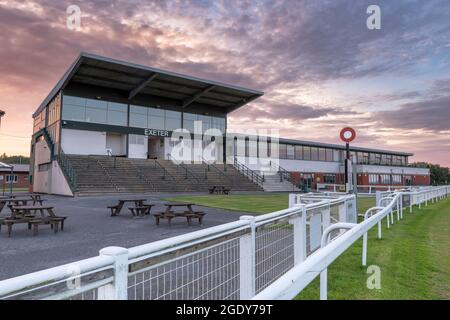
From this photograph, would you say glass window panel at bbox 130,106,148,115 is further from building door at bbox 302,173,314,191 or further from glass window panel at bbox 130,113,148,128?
building door at bbox 302,173,314,191

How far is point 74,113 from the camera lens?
1377 inches

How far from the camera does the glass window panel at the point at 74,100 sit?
113 feet

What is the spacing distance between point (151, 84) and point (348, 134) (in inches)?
1229

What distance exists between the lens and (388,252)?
6629 millimetres

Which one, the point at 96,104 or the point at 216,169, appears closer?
the point at 96,104

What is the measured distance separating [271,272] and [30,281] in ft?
12.4

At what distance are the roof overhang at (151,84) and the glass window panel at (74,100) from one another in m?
1.20

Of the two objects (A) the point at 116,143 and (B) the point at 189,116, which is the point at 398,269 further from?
(B) the point at 189,116

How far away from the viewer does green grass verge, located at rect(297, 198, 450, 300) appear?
446 cm

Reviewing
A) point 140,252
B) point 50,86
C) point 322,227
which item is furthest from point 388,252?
point 50,86

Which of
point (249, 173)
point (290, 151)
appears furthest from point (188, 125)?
point (290, 151)

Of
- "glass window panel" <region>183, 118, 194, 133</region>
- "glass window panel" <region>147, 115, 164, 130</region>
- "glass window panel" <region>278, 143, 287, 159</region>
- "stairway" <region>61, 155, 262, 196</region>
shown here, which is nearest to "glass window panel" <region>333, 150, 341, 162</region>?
"glass window panel" <region>278, 143, 287, 159</region>

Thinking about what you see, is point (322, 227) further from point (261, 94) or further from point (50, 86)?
point (50, 86)

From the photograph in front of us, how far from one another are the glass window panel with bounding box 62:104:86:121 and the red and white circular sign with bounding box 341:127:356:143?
31349 mm
